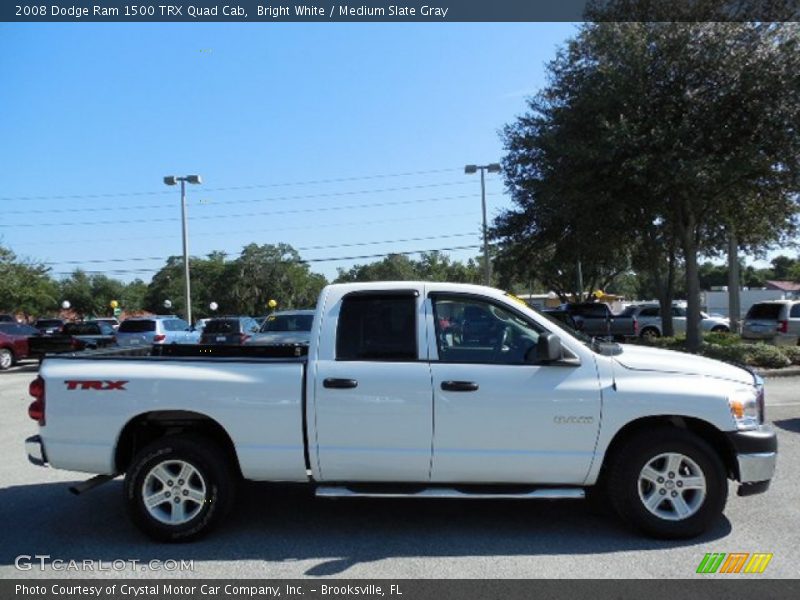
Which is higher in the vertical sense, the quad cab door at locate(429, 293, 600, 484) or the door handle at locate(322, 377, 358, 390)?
the door handle at locate(322, 377, 358, 390)

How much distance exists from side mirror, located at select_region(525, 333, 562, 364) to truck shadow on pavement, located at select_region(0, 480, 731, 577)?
1.33m

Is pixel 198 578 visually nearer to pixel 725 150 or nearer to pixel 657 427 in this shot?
pixel 657 427

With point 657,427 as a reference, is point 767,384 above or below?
below

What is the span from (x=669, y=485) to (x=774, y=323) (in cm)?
1881

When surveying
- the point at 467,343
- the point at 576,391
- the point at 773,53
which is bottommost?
the point at 576,391

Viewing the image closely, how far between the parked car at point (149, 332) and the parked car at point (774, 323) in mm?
18234

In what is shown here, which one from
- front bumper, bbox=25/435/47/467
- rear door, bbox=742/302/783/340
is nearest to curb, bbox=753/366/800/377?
rear door, bbox=742/302/783/340

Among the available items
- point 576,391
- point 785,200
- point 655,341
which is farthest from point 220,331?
point 576,391

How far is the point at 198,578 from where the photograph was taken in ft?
14.1

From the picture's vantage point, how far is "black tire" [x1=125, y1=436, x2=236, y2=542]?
489cm

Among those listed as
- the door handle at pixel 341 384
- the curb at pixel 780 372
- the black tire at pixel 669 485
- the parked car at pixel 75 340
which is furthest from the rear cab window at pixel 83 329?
the black tire at pixel 669 485
